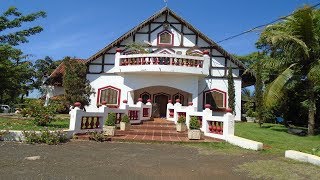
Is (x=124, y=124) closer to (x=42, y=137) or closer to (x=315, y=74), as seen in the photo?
(x=42, y=137)

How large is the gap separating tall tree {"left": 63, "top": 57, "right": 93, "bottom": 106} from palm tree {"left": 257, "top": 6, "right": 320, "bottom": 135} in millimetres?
10581

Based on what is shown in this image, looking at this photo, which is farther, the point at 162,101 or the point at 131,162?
the point at 162,101

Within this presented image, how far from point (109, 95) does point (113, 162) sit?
49.1ft

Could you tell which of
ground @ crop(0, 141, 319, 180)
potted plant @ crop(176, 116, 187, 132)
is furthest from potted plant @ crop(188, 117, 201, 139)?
potted plant @ crop(176, 116, 187, 132)

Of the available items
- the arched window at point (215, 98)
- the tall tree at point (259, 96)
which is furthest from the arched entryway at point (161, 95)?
the tall tree at point (259, 96)

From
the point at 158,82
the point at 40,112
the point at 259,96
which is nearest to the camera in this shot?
the point at 40,112

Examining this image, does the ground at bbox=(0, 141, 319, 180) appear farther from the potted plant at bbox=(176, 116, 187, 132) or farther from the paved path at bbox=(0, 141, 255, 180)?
the potted plant at bbox=(176, 116, 187, 132)

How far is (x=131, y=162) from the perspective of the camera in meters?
7.34

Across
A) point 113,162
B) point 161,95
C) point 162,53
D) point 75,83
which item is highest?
point 162,53

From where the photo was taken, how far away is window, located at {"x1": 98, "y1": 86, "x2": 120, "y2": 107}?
71.7 ft

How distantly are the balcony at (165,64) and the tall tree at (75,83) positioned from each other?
2.27 m

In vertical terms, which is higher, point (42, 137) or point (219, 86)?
point (219, 86)

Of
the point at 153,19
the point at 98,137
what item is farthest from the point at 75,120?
the point at 153,19

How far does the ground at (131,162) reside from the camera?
6.10 meters
